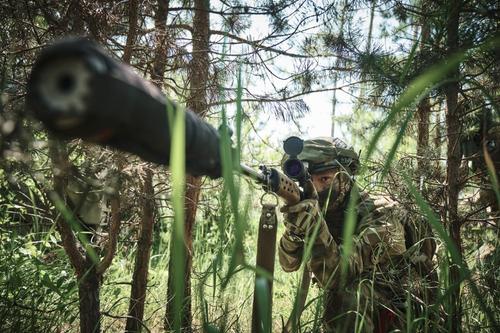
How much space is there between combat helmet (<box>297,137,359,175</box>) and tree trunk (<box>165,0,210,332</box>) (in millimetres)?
711

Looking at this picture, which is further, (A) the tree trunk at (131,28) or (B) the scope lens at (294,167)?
(A) the tree trunk at (131,28)

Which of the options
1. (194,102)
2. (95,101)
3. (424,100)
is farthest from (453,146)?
(95,101)

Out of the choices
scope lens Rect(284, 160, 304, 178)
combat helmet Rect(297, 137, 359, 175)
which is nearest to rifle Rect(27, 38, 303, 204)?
scope lens Rect(284, 160, 304, 178)

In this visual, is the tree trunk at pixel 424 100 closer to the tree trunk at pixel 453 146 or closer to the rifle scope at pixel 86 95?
the tree trunk at pixel 453 146

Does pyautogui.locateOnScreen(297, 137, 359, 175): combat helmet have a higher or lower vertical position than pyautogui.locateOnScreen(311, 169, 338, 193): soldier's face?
higher

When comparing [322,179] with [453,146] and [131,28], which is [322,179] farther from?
[131,28]

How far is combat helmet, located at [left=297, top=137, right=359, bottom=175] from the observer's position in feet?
8.83

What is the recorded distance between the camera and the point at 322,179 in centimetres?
273

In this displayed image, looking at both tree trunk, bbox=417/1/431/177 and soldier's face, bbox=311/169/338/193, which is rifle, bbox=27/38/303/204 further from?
soldier's face, bbox=311/169/338/193

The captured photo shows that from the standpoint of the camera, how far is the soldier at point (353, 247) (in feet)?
6.73

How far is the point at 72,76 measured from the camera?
1.65 ft

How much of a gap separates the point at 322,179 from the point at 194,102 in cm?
92

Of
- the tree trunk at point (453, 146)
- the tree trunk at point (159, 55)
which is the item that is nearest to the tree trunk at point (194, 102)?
the tree trunk at point (159, 55)

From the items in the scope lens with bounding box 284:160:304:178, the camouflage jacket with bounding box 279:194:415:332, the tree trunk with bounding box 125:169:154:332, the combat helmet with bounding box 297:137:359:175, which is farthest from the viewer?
the combat helmet with bounding box 297:137:359:175
